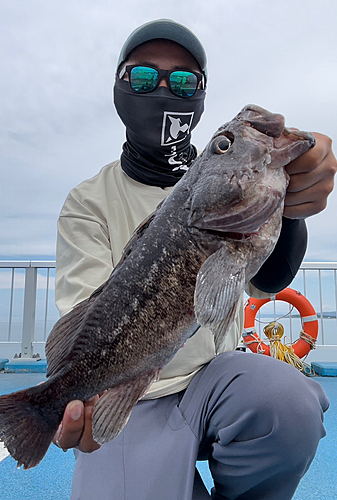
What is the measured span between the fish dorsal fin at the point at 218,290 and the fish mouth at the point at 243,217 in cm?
10

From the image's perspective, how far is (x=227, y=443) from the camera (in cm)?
167

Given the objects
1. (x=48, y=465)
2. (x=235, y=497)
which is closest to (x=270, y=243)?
(x=235, y=497)

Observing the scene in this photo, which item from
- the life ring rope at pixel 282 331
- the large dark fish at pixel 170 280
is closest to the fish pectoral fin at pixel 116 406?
the large dark fish at pixel 170 280

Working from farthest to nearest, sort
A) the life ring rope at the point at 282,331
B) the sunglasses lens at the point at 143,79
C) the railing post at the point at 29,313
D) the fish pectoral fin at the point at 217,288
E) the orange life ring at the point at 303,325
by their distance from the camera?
the railing post at the point at 29,313
the orange life ring at the point at 303,325
the life ring rope at the point at 282,331
the sunglasses lens at the point at 143,79
the fish pectoral fin at the point at 217,288

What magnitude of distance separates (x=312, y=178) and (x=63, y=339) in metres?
1.24

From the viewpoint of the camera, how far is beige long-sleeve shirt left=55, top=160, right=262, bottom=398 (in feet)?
6.73

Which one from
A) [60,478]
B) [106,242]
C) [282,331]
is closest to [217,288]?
[106,242]

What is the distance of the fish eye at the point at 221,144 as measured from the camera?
56.6 inches

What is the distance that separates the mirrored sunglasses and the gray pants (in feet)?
5.70

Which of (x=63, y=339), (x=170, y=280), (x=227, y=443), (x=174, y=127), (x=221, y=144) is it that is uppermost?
(x=174, y=127)

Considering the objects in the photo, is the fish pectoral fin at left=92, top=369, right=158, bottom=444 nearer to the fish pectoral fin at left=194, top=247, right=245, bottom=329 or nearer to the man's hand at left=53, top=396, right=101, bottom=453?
the man's hand at left=53, top=396, right=101, bottom=453

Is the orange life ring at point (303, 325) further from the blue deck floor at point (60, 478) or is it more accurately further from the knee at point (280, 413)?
the knee at point (280, 413)

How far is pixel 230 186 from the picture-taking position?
1383mm

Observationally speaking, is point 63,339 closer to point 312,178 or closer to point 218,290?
point 218,290
